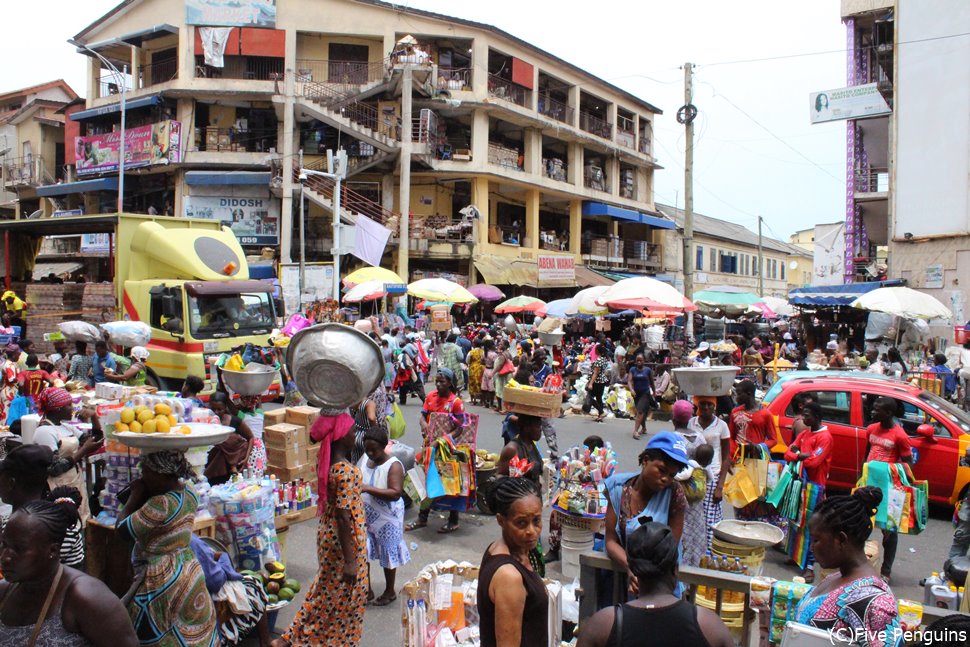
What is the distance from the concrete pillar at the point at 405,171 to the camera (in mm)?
27547

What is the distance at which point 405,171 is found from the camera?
91.1 feet

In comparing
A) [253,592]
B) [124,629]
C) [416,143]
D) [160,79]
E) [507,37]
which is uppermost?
[507,37]

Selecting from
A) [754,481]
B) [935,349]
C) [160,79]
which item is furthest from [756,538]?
[160,79]

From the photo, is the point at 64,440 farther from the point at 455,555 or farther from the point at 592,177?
the point at 592,177

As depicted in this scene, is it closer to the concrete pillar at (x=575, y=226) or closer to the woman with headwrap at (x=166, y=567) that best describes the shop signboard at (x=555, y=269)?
the concrete pillar at (x=575, y=226)

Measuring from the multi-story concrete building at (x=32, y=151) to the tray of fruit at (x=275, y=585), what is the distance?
37102 mm

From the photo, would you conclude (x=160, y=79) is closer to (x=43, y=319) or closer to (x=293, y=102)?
(x=293, y=102)

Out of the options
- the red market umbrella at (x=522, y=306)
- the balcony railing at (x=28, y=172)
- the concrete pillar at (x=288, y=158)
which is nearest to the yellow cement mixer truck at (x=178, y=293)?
the red market umbrella at (x=522, y=306)

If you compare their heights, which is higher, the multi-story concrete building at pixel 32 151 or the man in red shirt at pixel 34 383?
the multi-story concrete building at pixel 32 151

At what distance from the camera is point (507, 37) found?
1213 inches

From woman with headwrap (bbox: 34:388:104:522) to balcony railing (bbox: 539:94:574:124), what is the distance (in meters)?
31.1

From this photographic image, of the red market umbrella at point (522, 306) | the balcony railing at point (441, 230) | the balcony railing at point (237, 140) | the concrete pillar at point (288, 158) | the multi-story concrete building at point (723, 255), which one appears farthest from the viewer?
the multi-story concrete building at point (723, 255)

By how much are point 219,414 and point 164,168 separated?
87.5 ft

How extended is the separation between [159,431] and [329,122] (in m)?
26.1
